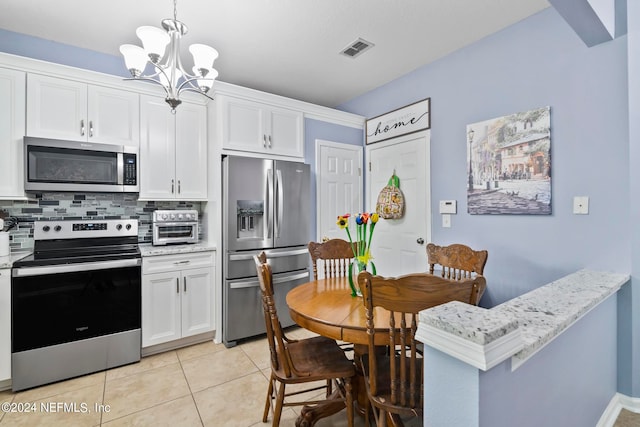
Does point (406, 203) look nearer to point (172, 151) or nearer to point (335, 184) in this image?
point (335, 184)

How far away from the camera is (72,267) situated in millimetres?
2254

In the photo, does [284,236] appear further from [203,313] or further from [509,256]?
[509,256]

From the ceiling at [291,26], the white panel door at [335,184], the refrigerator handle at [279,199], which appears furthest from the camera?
the white panel door at [335,184]

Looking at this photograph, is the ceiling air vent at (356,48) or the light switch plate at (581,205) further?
the ceiling air vent at (356,48)

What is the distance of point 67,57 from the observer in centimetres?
271

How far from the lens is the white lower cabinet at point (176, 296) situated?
2588 mm

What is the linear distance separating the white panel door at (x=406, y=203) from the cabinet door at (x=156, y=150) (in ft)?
7.47

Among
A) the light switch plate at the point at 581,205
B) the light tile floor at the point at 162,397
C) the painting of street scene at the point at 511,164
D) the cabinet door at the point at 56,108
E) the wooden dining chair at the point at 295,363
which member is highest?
the cabinet door at the point at 56,108

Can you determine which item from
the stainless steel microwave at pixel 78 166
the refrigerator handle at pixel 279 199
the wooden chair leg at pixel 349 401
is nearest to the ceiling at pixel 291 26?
the stainless steel microwave at pixel 78 166

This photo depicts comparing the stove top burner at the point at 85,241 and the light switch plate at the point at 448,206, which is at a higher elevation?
the light switch plate at the point at 448,206

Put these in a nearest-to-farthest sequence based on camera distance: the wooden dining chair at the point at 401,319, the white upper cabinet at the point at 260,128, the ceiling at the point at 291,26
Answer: the wooden dining chair at the point at 401,319 → the ceiling at the point at 291,26 → the white upper cabinet at the point at 260,128

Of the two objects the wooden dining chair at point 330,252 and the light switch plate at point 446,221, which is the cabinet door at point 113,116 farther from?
the light switch plate at point 446,221

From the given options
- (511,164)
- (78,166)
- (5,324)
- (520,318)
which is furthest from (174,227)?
(511,164)

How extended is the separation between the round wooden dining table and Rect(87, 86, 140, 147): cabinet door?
2.17 metres
